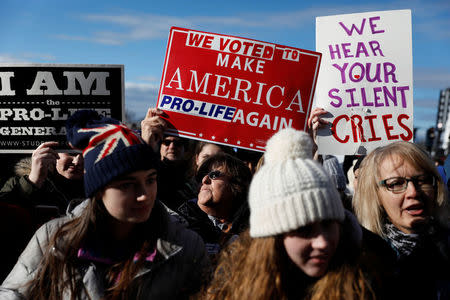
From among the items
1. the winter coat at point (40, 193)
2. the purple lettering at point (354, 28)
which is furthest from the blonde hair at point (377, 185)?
the winter coat at point (40, 193)

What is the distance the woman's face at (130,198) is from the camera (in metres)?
2.12

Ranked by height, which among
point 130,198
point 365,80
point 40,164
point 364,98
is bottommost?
point 130,198

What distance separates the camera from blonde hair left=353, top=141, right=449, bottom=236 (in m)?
2.49

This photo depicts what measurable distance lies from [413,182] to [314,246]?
3.31ft

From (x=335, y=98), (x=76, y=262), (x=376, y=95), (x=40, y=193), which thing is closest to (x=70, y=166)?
(x=40, y=193)

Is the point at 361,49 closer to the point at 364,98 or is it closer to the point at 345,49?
the point at 345,49

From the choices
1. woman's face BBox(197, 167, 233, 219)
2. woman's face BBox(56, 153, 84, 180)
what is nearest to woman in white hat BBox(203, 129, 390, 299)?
woman's face BBox(197, 167, 233, 219)

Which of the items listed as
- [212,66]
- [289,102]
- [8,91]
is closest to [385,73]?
[289,102]

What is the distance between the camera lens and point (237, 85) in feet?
10.8

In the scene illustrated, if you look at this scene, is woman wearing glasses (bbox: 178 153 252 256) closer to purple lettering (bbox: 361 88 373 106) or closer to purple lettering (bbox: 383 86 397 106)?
purple lettering (bbox: 361 88 373 106)

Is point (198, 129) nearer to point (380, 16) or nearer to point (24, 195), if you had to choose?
point (24, 195)

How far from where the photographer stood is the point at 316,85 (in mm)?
3525

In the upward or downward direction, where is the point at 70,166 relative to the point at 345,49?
downward

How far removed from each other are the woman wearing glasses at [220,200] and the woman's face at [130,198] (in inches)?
36.2
